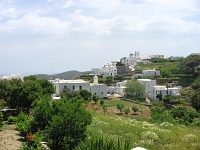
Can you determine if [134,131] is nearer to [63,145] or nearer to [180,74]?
[63,145]

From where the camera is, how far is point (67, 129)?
11039 mm

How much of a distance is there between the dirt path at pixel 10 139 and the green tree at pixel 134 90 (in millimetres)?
41786

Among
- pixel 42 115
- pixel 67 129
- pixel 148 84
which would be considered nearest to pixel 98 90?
pixel 148 84

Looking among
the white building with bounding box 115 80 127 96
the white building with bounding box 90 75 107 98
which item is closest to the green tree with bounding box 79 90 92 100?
the white building with bounding box 90 75 107 98

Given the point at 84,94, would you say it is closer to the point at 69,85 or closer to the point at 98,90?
the point at 69,85

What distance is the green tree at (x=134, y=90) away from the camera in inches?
2152

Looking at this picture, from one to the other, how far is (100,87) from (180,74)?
25.8 metres

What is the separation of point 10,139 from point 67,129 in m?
2.99

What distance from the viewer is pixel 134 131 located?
13.5 m

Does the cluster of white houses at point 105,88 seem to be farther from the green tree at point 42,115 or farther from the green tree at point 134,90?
the green tree at point 42,115

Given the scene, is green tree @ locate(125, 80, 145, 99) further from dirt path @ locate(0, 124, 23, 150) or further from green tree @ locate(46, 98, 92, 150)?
green tree @ locate(46, 98, 92, 150)

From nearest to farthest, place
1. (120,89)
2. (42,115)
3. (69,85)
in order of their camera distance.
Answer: (42,115) → (69,85) → (120,89)

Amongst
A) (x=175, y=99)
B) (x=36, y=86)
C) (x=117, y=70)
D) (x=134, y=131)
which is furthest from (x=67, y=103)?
(x=117, y=70)

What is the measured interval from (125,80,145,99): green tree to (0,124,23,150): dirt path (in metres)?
41.8
